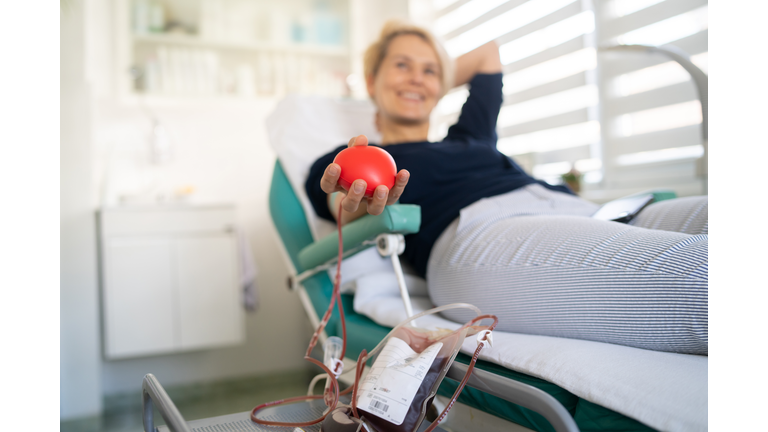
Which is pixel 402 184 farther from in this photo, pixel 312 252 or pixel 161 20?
pixel 161 20

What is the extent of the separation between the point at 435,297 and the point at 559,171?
1.29m

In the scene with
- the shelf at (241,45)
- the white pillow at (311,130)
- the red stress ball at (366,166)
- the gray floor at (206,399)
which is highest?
the shelf at (241,45)

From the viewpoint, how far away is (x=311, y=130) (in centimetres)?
145

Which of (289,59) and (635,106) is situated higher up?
(289,59)

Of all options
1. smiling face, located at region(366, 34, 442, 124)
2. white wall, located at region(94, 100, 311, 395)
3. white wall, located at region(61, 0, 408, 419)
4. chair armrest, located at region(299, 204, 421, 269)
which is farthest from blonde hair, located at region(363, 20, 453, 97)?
white wall, located at region(94, 100, 311, 395)

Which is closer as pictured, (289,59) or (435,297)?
(435,297)

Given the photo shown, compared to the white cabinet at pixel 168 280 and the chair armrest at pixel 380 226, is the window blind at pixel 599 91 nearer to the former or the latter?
the chair armrest at pixel 380 226

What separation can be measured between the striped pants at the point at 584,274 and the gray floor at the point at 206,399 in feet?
3.78

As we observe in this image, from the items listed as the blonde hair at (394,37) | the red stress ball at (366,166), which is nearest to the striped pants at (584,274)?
the red stress ball at (366,166)

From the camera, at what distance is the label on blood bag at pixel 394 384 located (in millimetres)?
557
